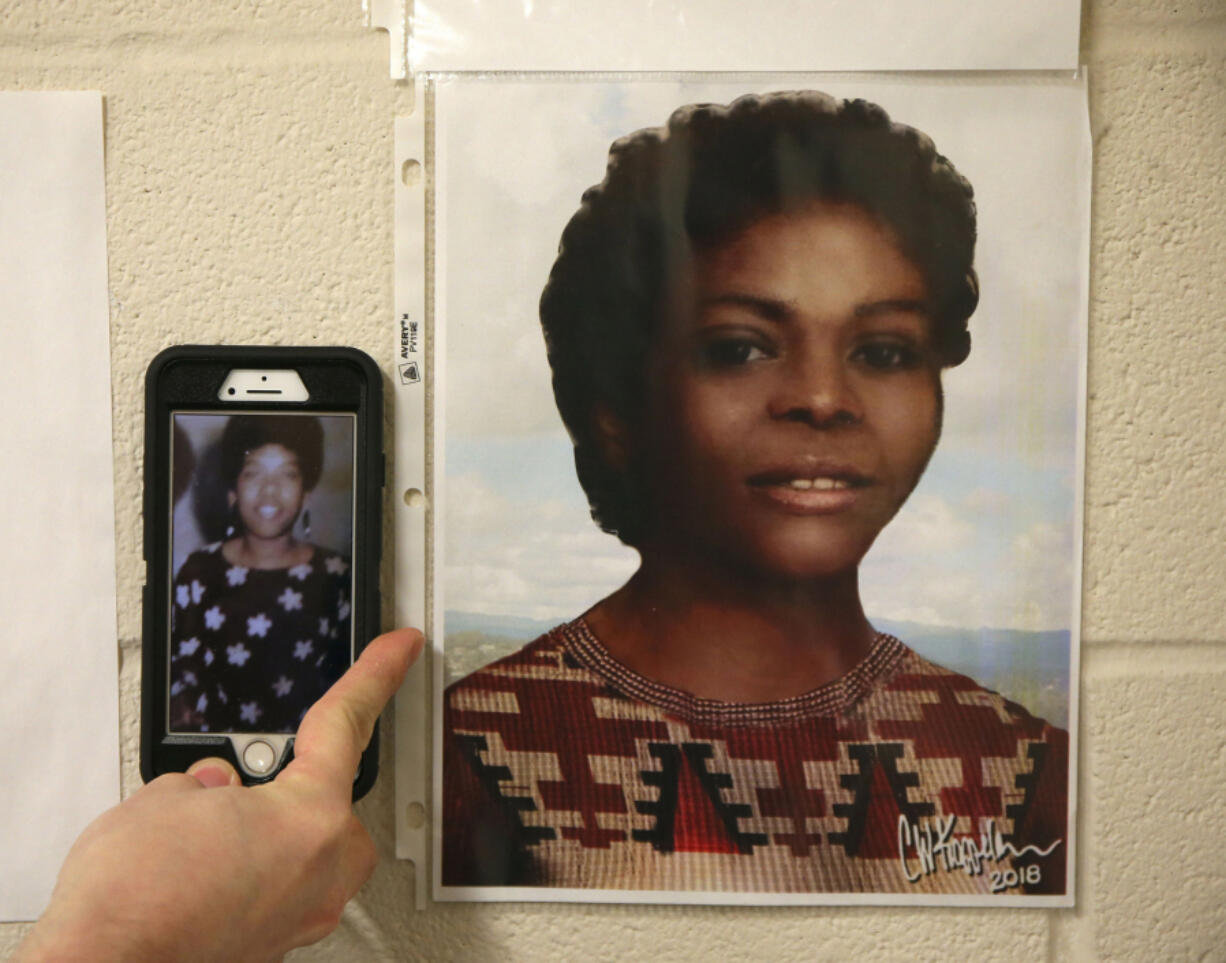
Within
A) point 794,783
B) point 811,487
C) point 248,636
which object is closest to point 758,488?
point 811,487

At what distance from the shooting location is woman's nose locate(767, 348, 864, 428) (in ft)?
1.28

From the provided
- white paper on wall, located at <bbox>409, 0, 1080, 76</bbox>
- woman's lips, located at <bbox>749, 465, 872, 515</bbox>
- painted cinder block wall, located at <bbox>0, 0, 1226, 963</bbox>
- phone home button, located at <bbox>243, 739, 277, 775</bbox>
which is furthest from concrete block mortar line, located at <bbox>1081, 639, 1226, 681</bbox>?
phone home button, located at <bbox>243, 739, 277, 775</bbox>

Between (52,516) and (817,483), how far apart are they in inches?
13.8

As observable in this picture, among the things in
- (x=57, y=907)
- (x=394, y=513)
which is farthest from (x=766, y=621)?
(x=57, y=907)

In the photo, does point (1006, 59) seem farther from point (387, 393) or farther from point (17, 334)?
point (17, 334)

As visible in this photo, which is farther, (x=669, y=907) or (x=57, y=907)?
(x=669, y=907)

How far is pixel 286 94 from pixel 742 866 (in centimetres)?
41

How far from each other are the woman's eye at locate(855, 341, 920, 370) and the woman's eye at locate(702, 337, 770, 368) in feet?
0.14

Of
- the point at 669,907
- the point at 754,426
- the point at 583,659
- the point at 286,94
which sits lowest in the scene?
the point at 669,907

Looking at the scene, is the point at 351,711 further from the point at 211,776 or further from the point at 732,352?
the point at 732,352

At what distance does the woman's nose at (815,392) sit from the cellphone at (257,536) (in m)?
0.18

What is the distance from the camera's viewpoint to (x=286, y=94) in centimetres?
39
